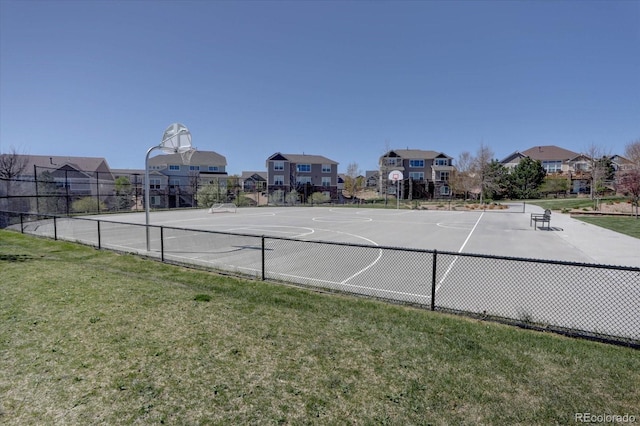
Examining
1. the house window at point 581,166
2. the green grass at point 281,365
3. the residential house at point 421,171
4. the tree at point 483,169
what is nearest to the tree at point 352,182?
the residential house at point 421,171

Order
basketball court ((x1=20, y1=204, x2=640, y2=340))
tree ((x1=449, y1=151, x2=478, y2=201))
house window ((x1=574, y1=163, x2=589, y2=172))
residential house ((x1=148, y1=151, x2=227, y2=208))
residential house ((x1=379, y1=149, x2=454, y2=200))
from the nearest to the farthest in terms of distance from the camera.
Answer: basketball court ((x1=20, y1=204, x2=640, y2=340)) < residential house ((x1=148, y1=151, x2=227, y2=208)) < tree ((x1=449, y1=151, x2=478, y2=201)) < house window ((x1=574, y1=163, x2=589, y2=172)) < residential house ((x1=379, y1=149, x2=454, y2=200))

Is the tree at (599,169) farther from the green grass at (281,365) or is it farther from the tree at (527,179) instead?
the green grass at (281,365)

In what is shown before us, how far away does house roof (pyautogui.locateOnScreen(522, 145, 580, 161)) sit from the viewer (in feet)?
214

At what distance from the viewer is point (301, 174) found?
57.8 m

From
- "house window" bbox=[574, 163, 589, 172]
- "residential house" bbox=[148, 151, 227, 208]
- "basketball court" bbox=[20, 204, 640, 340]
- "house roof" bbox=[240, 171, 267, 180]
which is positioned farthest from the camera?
"house roof" bbox=[240, 171, 267, 180]

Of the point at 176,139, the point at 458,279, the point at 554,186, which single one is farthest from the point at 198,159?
the point at 554,186

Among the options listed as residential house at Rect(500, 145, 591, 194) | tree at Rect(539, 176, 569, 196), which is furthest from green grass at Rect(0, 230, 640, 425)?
residential house at Rect(500, 145, 591, 194)

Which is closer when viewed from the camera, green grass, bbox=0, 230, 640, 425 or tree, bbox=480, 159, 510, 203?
A: green grass, bbox=0, 230, 640, 425

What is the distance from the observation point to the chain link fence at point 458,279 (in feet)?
17.3

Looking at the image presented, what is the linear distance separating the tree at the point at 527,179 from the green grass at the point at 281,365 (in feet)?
198

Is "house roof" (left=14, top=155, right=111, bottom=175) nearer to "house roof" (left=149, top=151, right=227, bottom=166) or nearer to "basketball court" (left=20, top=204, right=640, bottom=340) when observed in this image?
"house roof" (left=149, top=151, right=227, bottom=166)

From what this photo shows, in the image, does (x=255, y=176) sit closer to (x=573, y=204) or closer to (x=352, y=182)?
(x=352, y=182)

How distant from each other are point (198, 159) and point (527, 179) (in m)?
57.5

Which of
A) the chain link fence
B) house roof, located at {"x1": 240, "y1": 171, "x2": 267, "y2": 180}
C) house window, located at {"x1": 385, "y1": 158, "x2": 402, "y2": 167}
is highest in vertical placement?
house window, located at {"x1": 385, "y1": 158, "x2": 402, "y2": 167}
